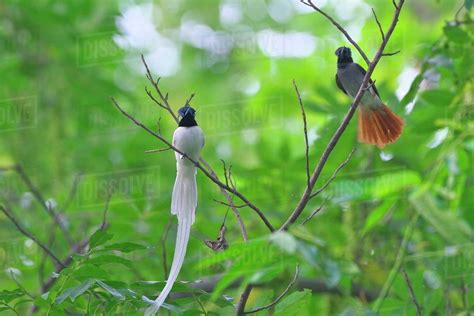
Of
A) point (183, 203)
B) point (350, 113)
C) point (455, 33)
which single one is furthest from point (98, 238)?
point (455, 33)

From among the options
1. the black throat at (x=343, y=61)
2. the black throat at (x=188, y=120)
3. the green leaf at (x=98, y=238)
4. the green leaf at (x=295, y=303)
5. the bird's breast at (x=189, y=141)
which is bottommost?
the green leaf at (x=295, y=303)

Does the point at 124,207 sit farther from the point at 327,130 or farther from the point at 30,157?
the point at 30,157

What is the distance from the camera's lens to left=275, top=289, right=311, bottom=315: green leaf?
10.8 feet

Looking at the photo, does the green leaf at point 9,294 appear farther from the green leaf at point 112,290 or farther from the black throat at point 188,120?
the black throat at point 188,120

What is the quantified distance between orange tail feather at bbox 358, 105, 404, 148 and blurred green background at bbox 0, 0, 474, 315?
332 mm

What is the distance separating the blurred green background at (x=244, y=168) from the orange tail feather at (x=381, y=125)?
33cm

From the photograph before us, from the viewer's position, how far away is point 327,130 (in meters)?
5.18

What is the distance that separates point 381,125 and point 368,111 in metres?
0.10

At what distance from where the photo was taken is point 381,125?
152 inches

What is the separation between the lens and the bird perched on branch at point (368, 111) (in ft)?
12.4

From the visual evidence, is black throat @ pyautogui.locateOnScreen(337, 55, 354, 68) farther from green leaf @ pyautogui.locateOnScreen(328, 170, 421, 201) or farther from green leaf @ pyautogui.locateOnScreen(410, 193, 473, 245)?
green leaf @ pyautogui.locateOnScreen(328, 170, 421, 201)

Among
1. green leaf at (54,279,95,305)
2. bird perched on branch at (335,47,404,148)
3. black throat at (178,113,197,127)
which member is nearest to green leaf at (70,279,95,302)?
green leaf at (54,279,95,305)

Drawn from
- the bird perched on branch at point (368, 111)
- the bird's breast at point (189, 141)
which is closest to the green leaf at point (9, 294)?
the bird's breast at point (189, 141)

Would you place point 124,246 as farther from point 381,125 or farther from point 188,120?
point 381,125
